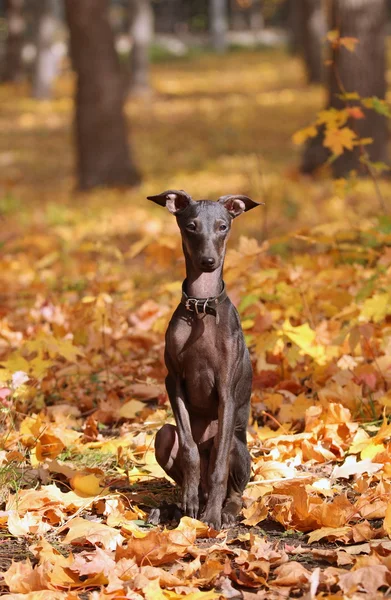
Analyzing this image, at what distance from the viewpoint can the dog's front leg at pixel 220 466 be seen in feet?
11.6

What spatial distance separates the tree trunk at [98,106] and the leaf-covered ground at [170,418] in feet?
14.1

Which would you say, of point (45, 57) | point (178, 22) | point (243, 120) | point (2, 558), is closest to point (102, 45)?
point (243, 120)

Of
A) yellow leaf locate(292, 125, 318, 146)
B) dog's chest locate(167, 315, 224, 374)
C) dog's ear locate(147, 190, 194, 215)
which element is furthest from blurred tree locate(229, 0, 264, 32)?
dog's chest locate(167, 315, 224, 374)

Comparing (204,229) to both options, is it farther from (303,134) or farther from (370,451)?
(303,134)

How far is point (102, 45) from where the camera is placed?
14062mm

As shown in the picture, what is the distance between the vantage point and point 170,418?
15.5ft

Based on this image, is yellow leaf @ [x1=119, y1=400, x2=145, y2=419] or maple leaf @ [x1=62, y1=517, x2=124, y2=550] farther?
yellow leaf @ [x1=119, y1=400, x2=145, y2=419]

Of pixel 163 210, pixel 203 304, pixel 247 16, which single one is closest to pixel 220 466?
pixel 203 304

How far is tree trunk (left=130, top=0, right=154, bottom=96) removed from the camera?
86.8 ft

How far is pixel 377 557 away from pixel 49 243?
7.82 meters

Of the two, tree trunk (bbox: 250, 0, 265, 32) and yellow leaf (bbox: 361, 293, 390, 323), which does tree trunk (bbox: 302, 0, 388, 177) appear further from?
tree trunk (bbox: 250, 0, 265, 32)

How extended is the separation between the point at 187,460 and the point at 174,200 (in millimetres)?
983

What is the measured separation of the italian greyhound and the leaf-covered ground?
0.16m

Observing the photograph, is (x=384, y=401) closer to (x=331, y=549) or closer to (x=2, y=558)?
(x=331, y=549)
